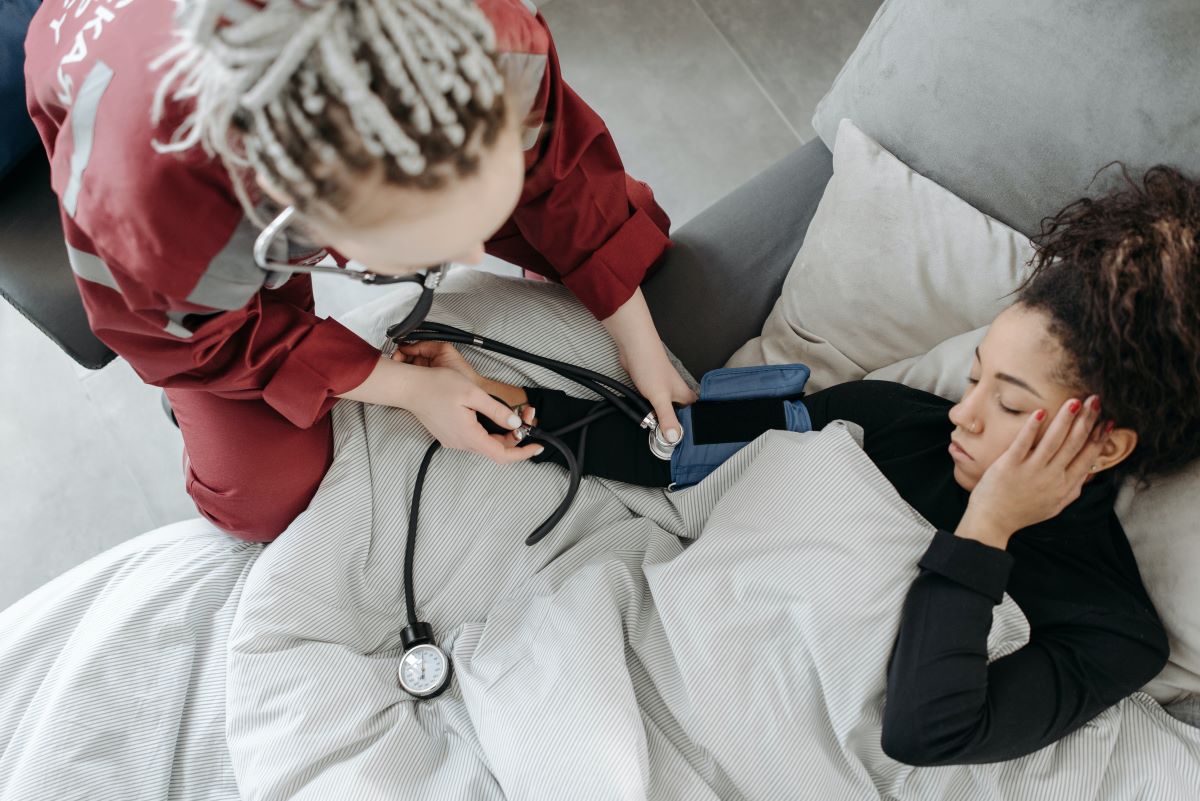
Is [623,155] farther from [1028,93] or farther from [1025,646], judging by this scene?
[1025,646]

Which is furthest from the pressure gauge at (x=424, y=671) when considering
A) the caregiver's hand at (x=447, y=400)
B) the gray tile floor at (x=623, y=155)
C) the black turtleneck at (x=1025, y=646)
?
the gray tile floor at (x=623, y=155)

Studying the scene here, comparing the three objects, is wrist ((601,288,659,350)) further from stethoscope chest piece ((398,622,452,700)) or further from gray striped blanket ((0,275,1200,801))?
stethoscope chest piece ((398,622,452,700))

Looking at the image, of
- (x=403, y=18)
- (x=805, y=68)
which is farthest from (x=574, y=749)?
(x=805, y=68)

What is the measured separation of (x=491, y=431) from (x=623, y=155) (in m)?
0.88

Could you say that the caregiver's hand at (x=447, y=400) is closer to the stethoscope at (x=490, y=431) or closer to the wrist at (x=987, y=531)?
the stethoscope at (x=490, y=431)

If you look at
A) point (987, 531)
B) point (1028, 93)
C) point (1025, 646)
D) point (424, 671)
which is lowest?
point (424, 671)

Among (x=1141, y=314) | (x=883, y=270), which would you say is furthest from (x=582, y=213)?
(x=1141, y=314)

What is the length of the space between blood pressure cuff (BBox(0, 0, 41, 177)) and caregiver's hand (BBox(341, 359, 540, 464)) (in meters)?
0.54

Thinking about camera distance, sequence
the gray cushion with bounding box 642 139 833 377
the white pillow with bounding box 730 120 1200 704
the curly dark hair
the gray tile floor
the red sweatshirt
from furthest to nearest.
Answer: the gray tile floor < the gray cushion with bounding box 642 139 833 377 < the white pillow with bounding box 730 120 1200 704 < the curly dark hair < the red sweatshirt

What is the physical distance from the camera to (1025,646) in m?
0.95

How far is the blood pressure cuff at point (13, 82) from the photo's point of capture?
1.07 meters

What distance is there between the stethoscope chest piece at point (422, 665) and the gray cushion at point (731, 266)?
0.52m

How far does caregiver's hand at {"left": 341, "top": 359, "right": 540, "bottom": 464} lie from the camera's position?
1043mm

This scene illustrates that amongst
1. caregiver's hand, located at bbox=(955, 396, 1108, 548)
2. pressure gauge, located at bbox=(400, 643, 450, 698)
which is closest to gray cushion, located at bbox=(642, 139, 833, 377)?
caregiver's hand, located at bbox=(955, 396, 1108, 548)
